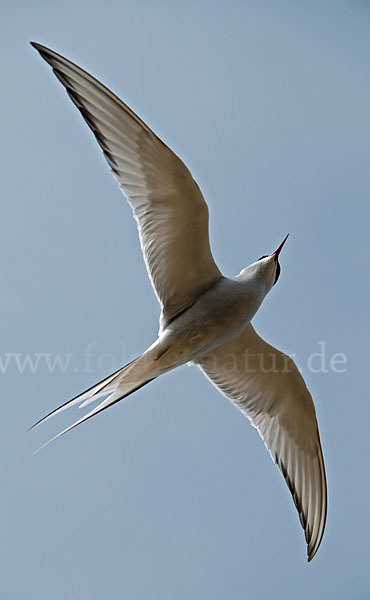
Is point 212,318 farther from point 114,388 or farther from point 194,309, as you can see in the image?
point 114,388

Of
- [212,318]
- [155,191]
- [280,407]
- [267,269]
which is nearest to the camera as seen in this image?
[155,191]

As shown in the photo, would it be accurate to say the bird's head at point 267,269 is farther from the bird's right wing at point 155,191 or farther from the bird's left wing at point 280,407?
the bird's left wing at point 280,407

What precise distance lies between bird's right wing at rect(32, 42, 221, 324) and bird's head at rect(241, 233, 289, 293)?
27 centimetres

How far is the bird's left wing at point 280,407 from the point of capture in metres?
5.34

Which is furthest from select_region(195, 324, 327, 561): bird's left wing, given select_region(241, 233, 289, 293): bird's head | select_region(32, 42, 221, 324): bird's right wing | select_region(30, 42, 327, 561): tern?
select_region(32, 42, 221, 324): bird's right wing

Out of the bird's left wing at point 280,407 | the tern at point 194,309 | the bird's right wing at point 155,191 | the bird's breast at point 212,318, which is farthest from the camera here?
the bird's left wing at point 280,407

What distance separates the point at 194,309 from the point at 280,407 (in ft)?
4.44

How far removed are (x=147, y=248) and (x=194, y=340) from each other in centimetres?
75

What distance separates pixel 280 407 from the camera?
5.52 m

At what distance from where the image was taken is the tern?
13.8 ft

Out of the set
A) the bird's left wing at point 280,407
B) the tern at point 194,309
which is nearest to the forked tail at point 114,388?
the tern at point 194,309

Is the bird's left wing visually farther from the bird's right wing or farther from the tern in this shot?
the bird's right wing

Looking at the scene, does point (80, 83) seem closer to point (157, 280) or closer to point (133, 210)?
point (133, 210)

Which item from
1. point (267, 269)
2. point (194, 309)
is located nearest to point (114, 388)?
point (194, 309)
